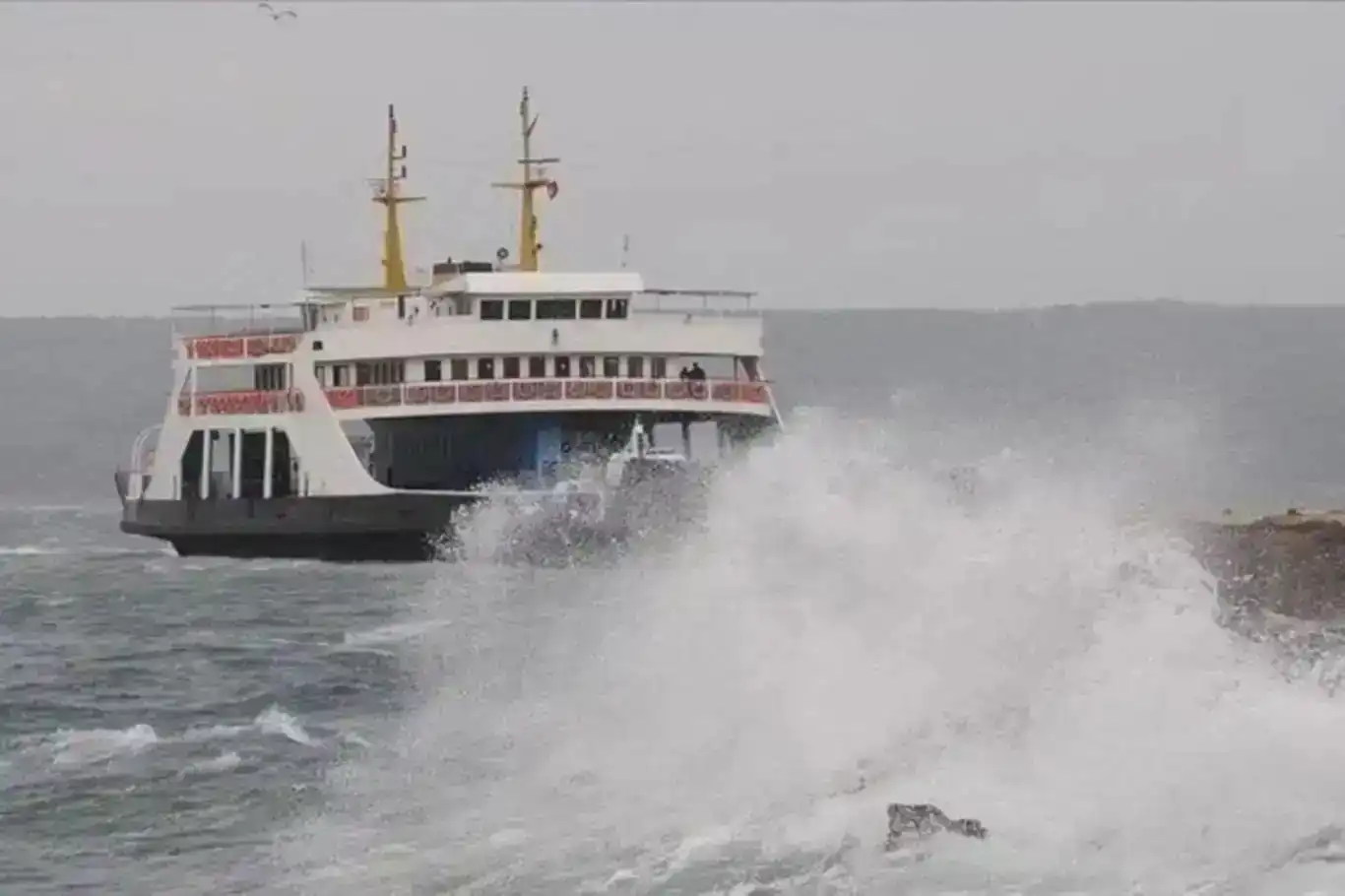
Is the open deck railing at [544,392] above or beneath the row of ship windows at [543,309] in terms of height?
beneath

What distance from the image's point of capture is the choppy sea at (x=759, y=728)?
25281mm

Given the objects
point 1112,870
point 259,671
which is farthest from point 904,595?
point 259,671

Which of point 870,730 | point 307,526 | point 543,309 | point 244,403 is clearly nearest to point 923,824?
point 870,730

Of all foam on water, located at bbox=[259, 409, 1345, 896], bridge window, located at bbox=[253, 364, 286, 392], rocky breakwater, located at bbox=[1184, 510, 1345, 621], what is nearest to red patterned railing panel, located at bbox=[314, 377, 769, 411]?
bridge window, located at bbox=[253, 364, 286, 392]

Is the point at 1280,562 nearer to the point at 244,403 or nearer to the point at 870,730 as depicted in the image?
the point at 870,730

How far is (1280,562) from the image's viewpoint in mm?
42812

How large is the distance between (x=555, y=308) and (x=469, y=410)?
282cm

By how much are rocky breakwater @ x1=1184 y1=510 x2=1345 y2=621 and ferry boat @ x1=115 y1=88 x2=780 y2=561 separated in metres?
10.8

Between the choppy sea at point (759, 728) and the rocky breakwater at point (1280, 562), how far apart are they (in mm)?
2035

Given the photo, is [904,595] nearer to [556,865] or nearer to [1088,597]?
[1088,597]

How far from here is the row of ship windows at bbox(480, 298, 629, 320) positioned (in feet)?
182

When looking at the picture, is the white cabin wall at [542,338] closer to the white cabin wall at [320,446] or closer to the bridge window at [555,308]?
the bridge window at [555,308]

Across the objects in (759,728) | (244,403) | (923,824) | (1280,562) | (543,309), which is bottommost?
(923,824)

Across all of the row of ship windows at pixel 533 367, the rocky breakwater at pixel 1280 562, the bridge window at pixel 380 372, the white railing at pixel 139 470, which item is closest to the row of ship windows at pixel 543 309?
the row of ship windows at pixel 533 367
